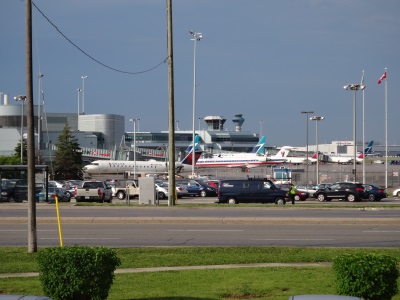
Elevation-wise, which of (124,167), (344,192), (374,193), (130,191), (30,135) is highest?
(30,135)

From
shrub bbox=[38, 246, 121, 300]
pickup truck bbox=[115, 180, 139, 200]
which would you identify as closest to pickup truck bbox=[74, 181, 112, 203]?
pickup truck bbox=[115, 180, 139, 200]

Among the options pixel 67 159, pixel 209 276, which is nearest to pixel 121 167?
pixel 67 159

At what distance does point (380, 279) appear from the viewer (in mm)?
9375

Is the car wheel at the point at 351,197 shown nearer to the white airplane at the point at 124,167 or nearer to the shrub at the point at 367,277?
the shrub at the point at 367,277

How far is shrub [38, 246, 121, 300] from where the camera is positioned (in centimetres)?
955

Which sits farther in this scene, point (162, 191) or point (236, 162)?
point (236, 162)

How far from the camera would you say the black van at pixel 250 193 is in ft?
145

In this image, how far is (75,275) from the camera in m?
9.54

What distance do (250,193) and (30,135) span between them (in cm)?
2947

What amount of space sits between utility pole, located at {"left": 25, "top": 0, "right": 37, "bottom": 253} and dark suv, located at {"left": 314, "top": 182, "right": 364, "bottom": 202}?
39.8m

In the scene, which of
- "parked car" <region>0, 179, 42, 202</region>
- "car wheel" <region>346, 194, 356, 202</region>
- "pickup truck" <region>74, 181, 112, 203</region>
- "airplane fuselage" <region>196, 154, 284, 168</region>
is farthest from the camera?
"airplane fuselage" <region>196, 154, 284, 168</region>

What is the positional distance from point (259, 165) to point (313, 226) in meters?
106

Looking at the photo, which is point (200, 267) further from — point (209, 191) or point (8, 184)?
point (209, 191)

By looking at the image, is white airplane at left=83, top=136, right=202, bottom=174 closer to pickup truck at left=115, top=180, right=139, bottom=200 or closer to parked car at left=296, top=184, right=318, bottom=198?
pickup truck at left=115, top=180, right=139, bottom=200
